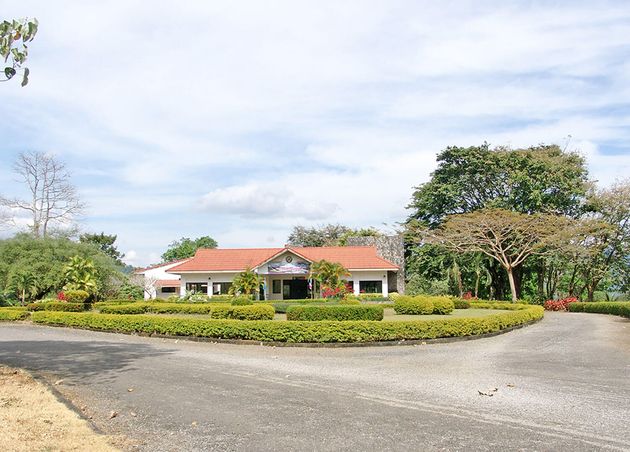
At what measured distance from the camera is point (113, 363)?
1162 centimetres

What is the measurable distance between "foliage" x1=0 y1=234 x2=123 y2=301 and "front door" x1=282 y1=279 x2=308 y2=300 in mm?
13365

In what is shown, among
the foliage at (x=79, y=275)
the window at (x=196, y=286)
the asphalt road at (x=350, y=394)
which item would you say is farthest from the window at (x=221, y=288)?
the asphalt road at (x=350, y=394)

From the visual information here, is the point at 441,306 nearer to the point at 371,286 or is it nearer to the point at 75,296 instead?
the point at 371,286

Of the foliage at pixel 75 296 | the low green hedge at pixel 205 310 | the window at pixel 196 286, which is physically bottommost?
the low green hedge at pixel 205 310

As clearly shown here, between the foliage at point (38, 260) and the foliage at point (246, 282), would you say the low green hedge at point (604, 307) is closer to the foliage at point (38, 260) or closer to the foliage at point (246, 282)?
the foliage at point (246, 282)

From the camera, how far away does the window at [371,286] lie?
40812mm

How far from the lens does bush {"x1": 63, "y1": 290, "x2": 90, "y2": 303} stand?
93.4ft

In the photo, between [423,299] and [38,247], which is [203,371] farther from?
[38,247]

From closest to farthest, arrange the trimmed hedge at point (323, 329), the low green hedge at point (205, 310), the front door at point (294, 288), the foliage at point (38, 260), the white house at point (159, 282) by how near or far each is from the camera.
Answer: the trimmed hedge at point (323, 329), the low green hedge at point (205, 310), the foliage at point (38, 260), the front door at point (294, 288), the white house at point (159, 282)

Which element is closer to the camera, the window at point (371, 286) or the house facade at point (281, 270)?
the house facade at point (281, 270)

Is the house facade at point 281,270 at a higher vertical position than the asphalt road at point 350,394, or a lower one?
higher

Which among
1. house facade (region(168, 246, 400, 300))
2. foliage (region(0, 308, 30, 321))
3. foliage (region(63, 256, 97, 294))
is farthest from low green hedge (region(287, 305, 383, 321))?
house facade (region(168, 246, 400, 300))

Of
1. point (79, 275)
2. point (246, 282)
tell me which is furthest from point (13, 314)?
point (246, 282)

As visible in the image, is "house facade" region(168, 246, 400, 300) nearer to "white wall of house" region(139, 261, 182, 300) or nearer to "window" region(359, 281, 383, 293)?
"window" region(359, 281, 383, 293)
